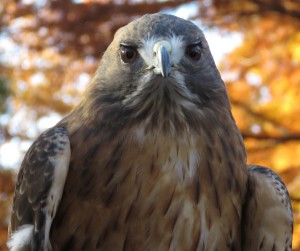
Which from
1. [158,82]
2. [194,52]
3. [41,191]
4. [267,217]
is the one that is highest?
[194,52]

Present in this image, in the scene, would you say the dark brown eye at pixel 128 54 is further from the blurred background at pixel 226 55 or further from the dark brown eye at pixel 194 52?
the blurred background at pixel 226 55

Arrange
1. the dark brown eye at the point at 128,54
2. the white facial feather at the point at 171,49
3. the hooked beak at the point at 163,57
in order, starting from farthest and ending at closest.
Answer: the dark brown eye at the point at 128,54 < the white facial feather at the point at 171,49 < the hooked beak at the point at 163,57

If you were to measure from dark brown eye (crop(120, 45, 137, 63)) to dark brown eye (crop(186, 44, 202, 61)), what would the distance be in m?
0.25

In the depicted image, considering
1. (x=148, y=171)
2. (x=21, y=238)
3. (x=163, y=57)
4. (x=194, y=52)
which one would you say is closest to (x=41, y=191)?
(x=21, y=238)

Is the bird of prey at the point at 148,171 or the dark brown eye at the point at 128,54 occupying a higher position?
the dark brown eye at the point at 128,54

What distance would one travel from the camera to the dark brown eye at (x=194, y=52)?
2.91m

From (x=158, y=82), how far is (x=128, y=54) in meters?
0.22

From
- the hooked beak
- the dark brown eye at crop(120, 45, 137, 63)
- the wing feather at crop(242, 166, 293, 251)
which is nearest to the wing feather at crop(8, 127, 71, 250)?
the dark brown eye at crop(120, 45, 137, 63)

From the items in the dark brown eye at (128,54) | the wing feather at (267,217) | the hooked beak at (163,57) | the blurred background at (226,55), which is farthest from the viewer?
the blurred background at (226,55)

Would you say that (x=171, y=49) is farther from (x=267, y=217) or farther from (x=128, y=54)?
(x=267, y=217)

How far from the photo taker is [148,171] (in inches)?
113

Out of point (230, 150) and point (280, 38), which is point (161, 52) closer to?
point (230, 150)

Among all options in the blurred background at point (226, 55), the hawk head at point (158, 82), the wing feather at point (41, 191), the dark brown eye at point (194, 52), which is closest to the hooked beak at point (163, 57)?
the hawk head at point (158, 82)

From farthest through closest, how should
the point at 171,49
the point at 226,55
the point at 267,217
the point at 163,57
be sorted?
the point at 226,55, the point at 267,217, the point at 171,49, the point at 163,57
